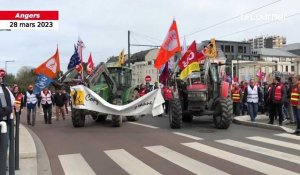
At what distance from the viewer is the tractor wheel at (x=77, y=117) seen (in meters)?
17.0

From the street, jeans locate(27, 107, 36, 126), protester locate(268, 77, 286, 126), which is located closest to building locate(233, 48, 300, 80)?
jeans locate(27, 107, 36, 126)

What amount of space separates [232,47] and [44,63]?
107 m

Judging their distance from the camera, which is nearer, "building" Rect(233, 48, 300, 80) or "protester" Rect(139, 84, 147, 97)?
"protester" Rect(139, 84, 147, 97)

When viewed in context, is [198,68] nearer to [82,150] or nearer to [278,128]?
[278,128]

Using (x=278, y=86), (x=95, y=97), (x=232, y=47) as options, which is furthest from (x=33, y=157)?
(x=232, y=47)

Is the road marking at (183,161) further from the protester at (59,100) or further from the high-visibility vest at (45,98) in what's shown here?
the protester at (59,100)

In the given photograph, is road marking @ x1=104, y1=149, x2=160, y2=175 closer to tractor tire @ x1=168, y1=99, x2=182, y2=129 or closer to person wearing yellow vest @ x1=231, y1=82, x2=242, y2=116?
tractor tire @ x1=168, y1=99, x2=182, y2=129

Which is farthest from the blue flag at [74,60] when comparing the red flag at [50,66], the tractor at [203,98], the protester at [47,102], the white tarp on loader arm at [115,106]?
the tractor at [203,98]

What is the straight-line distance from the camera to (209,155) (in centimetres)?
977

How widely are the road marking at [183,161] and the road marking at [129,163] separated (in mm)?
677

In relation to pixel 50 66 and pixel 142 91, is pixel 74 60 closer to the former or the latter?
pixel 50 66

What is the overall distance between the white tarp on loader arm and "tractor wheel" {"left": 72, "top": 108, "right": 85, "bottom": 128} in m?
0.58

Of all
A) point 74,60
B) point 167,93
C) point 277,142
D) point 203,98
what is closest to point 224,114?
point 203,98

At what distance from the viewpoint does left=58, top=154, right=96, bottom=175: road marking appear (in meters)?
8.33
